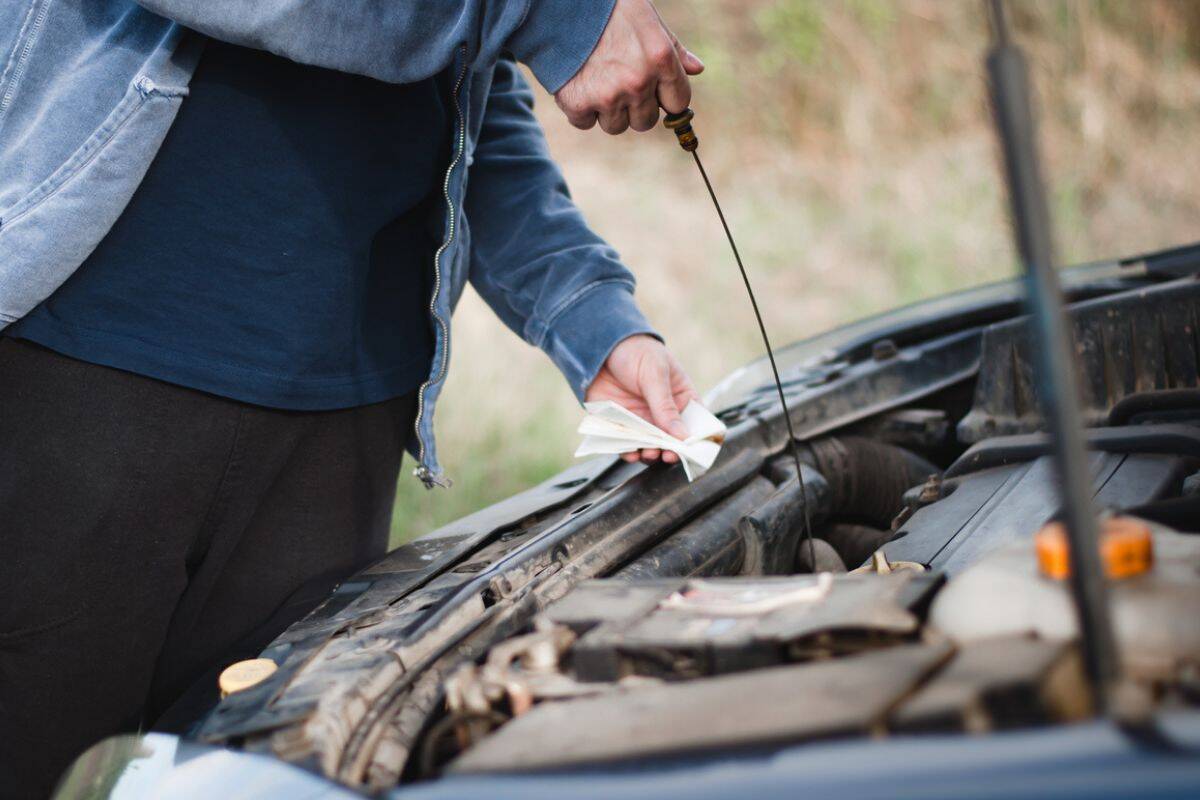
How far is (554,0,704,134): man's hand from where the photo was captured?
54.5 inches

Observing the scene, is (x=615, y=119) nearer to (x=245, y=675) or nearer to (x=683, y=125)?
(x=683, y=125)

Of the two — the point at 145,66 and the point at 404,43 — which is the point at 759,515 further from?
the point at 145,66

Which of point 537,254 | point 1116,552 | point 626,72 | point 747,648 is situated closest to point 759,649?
point 747,648

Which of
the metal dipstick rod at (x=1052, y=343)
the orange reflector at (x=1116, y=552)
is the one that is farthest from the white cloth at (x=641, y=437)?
the metal dipstick rod at (x=1052, y=343)

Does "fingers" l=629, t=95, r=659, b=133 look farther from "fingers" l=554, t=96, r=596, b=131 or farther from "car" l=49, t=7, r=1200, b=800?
"car" l=49, t=7, r=1200, b=800

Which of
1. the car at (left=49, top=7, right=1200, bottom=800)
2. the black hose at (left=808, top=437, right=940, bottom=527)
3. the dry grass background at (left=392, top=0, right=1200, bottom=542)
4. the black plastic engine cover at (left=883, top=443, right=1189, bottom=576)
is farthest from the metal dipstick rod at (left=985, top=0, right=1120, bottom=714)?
the dry grass background at (left=392, top=0, right=1200, bottom=542)

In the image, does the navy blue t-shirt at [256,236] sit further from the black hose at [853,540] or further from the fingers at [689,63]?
the black hose at [853,540]

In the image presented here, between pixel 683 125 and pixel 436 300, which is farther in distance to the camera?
pixel 436 300

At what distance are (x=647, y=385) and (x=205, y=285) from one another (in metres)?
0.67

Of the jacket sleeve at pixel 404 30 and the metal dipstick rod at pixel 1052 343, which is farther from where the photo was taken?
the jacket sleeve at pixel 404 30

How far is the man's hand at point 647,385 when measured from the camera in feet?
5.81

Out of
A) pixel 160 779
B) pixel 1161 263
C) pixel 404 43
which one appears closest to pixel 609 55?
pixel 404 43

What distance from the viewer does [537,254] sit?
189 centimetres

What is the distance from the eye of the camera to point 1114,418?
1839mm
